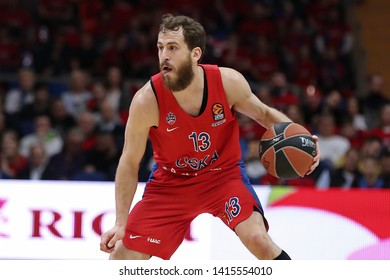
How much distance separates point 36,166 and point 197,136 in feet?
13.8

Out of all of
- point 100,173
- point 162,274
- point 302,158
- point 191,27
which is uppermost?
point 191,27

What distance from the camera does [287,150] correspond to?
481cm

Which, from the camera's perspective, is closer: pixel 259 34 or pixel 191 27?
pixel 191 27

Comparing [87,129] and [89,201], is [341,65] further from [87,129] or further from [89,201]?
[89,201]

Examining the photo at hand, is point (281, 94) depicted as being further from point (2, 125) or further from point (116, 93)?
point (2, 125)

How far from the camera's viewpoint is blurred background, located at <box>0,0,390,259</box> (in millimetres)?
6902

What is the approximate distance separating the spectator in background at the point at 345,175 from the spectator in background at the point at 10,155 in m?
3.04

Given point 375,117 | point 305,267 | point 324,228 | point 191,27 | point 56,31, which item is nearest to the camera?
point 305,267

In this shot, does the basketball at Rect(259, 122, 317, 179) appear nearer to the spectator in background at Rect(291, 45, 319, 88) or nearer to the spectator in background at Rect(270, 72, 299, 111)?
the spectator in background at Rect(270, 72, 299, 111)

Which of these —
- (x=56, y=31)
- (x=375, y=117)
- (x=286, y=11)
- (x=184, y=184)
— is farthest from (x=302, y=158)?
(x=286, y=11)

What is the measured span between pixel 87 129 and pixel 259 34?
398 cm

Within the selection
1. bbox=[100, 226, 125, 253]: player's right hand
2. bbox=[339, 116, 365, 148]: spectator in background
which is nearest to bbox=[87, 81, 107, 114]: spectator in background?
bbox=[339, 116, 365, 148]: spectator in background

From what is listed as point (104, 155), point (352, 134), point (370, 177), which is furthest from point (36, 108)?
point (370, 177)

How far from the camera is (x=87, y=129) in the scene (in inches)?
365
